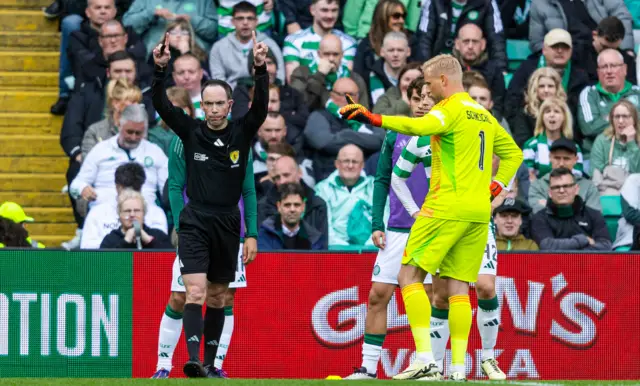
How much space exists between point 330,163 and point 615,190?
2.92 m

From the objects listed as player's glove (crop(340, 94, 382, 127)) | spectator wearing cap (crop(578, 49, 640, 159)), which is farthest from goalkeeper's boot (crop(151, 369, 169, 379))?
spectator wearing cap (crop(578, 49, 640, 159))

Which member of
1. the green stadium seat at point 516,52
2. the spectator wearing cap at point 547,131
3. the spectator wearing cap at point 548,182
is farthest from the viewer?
the green stadium seat at point 516,52

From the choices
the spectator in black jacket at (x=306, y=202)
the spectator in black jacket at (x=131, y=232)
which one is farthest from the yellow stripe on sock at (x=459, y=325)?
the spectator in black jacket at (x=131, y=232)

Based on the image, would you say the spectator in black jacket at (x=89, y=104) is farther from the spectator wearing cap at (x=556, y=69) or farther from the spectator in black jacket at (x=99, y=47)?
the spectator wearing cap at (x=556, y=69)

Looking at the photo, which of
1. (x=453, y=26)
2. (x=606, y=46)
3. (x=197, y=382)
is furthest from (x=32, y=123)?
(x=197, y=382)

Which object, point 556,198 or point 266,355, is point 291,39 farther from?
point 266,355

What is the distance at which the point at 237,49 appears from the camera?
50.9 ft

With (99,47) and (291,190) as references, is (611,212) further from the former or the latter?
(99,47)

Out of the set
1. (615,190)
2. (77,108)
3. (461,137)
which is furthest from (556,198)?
(77,108)

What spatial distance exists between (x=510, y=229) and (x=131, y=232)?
11.4ft

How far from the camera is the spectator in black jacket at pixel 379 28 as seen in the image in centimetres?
1571

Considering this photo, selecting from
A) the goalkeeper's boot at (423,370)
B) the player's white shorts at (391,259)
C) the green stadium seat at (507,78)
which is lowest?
the goalkeeper's boot at (423,370)

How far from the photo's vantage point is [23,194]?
15969 mm

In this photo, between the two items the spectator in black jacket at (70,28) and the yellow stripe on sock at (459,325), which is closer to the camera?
the yellow stripe on sock at (459,325)
